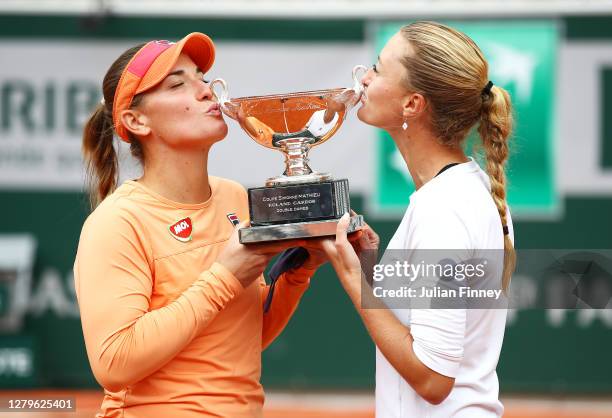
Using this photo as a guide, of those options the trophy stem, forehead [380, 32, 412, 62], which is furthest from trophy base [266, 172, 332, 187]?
forehead [380, 32, 412, 62]

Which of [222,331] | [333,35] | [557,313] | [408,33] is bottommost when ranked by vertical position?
[557,313]

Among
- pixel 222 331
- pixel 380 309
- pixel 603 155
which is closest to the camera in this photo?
pixel 380 309

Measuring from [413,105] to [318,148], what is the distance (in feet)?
11.0

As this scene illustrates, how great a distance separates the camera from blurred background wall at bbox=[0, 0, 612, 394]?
583cm

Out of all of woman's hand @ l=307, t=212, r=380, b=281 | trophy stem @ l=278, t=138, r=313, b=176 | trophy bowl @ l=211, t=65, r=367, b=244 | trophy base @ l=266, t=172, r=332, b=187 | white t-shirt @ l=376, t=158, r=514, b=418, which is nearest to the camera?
white t-shirt @ l=376, t=158, r=514, b=418

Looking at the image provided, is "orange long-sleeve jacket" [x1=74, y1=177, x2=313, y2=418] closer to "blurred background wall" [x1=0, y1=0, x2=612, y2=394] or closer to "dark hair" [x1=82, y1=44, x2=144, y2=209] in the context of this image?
"dark hair" [x1=82, y1=44, x2=144, y2=209]

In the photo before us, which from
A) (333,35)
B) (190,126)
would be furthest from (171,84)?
(333,35)

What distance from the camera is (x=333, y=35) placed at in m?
5.94

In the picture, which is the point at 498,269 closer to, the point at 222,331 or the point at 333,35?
the point at 222,331

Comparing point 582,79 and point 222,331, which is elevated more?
point 582,79

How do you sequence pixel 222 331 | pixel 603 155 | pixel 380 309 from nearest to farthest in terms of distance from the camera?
pixel 380 309 → pixel 222 331 → pixel 603 155

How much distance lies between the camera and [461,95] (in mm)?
2396

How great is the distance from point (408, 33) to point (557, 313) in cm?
384

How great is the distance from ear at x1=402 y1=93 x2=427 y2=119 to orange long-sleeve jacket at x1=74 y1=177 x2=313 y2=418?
1.87 ft
